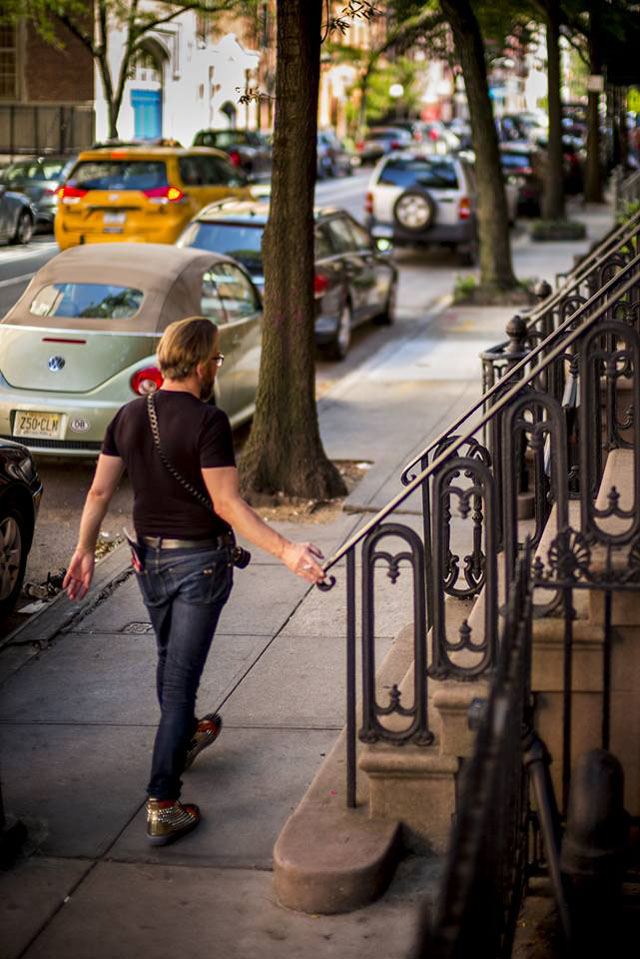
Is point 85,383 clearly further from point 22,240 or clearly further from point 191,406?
point 22,240

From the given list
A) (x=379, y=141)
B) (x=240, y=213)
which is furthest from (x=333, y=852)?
(x=379, y=141)

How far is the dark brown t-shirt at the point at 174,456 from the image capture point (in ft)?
16.6

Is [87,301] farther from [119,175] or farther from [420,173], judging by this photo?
[420,173]

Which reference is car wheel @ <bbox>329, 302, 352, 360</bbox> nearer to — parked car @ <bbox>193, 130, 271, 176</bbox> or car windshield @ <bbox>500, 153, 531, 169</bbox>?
car windshield @ <bbox>500, 153, 531, 169</bbox>

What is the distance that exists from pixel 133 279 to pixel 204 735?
6094mm

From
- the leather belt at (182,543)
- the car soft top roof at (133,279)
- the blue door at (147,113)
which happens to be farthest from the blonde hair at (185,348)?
the blue door at (147,113)

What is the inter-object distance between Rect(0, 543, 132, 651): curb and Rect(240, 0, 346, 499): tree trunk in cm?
148

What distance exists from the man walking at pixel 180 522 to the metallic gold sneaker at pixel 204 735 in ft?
1.72

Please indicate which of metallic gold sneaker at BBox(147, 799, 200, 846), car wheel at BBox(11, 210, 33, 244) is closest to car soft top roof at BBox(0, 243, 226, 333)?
metallic gold sneaker at BBox(147, 799, 200, 846)

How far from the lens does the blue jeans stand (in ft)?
16.9

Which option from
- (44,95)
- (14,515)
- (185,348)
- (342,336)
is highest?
(44,95)

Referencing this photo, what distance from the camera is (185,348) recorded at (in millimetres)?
5090

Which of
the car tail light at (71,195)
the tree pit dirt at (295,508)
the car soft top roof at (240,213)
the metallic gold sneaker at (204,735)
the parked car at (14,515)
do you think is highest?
the car tail light at (71,195)

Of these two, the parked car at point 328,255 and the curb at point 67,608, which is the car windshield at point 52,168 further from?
the curb at point 67,608
